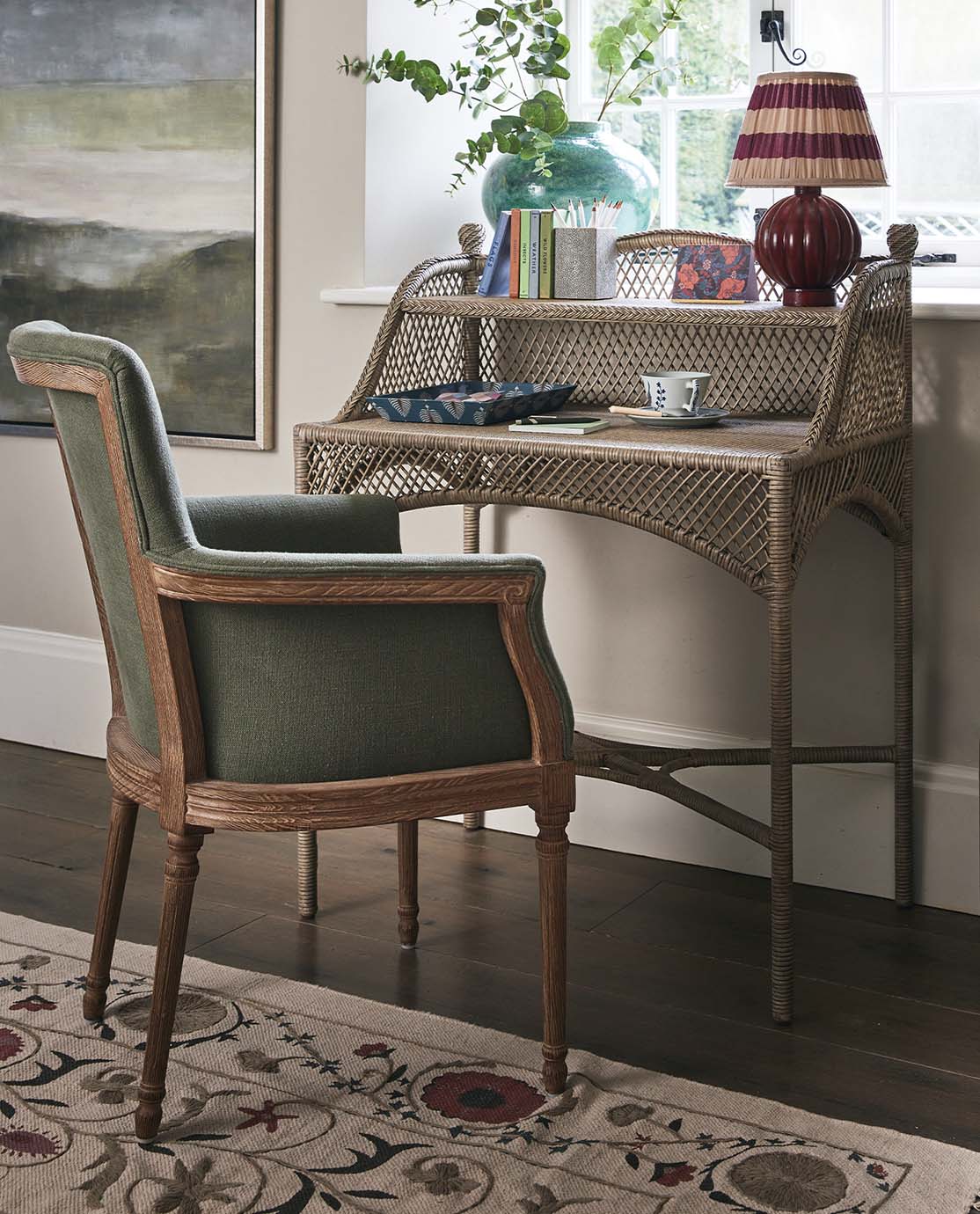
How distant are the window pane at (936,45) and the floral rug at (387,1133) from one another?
1.74 metres

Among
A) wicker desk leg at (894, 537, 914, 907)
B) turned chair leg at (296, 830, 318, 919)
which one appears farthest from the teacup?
turned chair leg at (296, 830, 318, 919)

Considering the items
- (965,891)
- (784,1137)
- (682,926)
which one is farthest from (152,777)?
(965,891)

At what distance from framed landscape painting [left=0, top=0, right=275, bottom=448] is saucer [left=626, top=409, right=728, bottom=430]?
2.98ft

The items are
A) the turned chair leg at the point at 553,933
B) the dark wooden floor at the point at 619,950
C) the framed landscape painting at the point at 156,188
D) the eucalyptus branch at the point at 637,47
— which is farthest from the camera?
the framed landscape painting at the point at 156,188

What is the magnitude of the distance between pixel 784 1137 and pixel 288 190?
1.89m

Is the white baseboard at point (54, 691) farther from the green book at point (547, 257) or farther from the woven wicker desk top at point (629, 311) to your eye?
the green book at point (547, 257)

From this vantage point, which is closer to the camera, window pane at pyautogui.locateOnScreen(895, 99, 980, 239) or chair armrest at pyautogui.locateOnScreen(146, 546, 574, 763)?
chair armrest at pyautogui.locateOnScreen(146, 546, 574, 763)

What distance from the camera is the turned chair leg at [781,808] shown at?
2.03 meters

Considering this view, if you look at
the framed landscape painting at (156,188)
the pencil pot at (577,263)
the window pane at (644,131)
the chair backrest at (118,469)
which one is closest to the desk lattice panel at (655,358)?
the pencil pot at (577,263)

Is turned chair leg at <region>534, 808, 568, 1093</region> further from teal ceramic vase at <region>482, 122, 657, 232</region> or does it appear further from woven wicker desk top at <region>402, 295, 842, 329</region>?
teal ceramic vase at <region>482, 122, 657, 232</region>

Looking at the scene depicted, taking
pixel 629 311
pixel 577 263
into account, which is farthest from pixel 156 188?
pixel 629 311

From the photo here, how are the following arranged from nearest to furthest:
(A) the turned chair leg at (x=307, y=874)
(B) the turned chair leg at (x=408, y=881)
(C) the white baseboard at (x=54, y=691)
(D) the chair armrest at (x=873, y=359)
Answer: (D) the chair armrest at (x=873, y=359), (B) the turned chair leg at (x=408, y=881), (A) the turned chair leg at (x=307, y=874), (C) the white baseboard at (x=54, y=691)

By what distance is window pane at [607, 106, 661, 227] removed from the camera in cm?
287

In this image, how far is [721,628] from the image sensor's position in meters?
2.59
